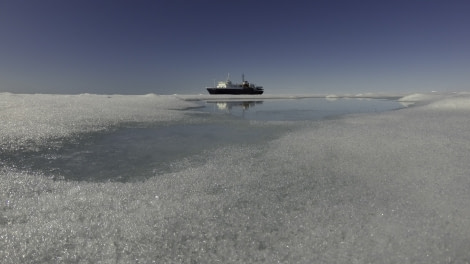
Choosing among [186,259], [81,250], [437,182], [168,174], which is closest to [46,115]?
[168,174]

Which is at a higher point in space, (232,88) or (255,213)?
(232,88)

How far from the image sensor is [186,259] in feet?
6.26

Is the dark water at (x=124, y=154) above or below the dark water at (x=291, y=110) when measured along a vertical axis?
below

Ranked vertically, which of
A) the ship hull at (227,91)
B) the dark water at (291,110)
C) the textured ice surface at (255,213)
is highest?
the ship hull at (227,91)

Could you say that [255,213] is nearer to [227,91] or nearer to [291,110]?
[291,110]

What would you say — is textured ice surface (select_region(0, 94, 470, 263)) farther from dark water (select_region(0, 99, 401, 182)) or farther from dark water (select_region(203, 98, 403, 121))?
dark water (select_region(203, 98, 403, 121))

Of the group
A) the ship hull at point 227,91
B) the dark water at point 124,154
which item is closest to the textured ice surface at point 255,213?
the dark water at point 124,154

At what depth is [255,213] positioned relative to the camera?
2.59 meters

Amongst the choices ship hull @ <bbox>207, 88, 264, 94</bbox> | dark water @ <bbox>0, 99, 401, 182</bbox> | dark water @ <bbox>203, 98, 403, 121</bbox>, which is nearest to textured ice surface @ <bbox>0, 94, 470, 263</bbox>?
dark water @ <bbox>0, 99, 401, 182</bbox>

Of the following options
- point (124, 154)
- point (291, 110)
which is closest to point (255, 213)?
point (124, 154)

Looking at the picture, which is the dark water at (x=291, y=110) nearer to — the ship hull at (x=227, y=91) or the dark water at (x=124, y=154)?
the dark water at (x=124, y=154)

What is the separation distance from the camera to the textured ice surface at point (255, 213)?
1979mm

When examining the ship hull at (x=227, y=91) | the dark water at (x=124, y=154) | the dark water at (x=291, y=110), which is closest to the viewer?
the dark water at (x=124, y=154)

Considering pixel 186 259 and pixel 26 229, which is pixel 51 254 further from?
pixel 186 259
